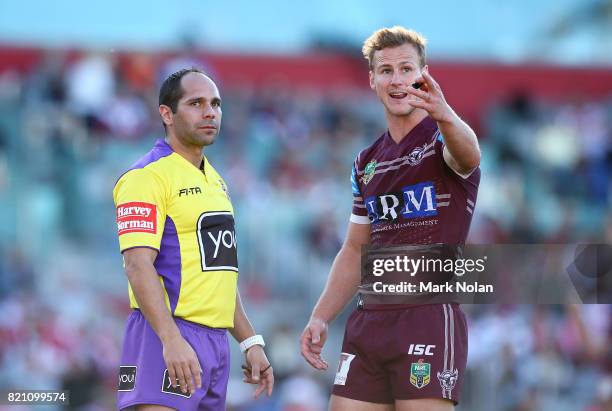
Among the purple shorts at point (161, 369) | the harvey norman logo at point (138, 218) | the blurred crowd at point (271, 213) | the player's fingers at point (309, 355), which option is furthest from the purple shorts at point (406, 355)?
the blurred crowd at point (271, 213)

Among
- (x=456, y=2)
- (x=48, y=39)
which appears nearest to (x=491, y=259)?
(x=48, y=39)

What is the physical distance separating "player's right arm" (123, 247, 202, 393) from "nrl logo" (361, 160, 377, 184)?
1.22 m

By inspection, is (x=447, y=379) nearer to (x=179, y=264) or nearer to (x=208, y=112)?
(x=179, y=264)

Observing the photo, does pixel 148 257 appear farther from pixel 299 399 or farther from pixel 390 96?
pixel 299 399

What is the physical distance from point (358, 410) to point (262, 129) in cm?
954

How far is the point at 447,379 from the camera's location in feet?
17.6

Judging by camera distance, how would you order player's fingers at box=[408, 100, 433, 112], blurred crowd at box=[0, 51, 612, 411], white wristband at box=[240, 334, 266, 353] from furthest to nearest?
blurred crowd at box=[0, 51, 612, 411], white wristband at box=[240, 334, 266, 353], player's fingers at box=[408, 100, 433, 112]

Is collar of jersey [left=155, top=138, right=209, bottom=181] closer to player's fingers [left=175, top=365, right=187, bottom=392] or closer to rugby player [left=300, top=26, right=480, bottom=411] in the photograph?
rugby player [left=300, top=26, right=480, bottom=411]

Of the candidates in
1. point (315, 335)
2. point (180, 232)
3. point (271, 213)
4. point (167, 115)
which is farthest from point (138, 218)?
point (271, 213)

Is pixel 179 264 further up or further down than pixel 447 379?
further up

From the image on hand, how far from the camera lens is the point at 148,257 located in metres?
5.22

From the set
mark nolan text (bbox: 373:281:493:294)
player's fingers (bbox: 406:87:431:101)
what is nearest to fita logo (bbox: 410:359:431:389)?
mark nolan text (bbox: 373:281:493:294)

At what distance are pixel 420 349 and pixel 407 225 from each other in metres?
0.62

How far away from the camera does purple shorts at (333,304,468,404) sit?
211 inches
